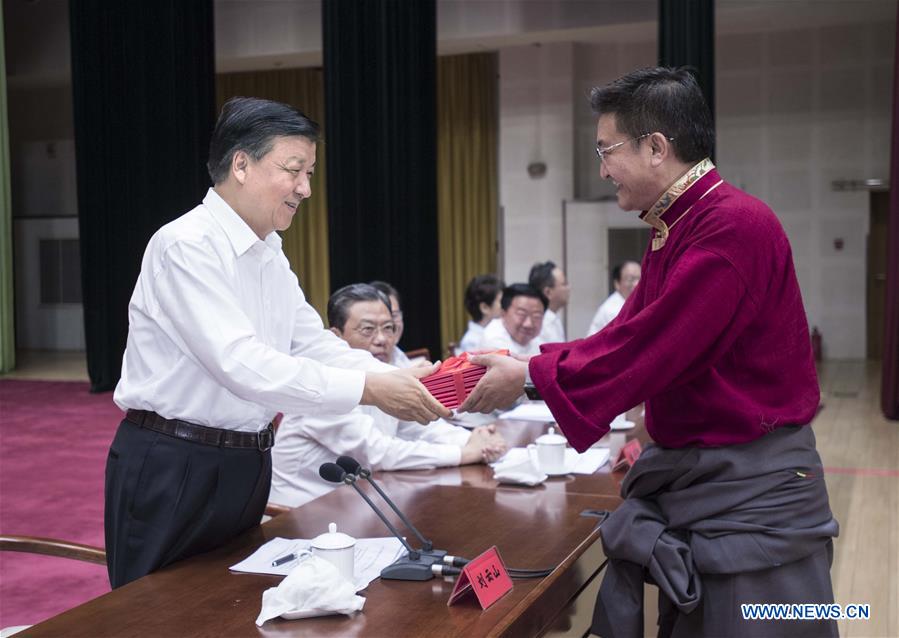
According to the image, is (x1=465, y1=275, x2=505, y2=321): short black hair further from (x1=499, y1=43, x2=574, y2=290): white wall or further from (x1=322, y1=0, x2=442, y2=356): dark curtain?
(x1=499, y1=43, x2=574, y2=290): white wall

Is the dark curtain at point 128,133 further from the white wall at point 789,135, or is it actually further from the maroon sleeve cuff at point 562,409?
the maroon sleeve cuff at point 562,409

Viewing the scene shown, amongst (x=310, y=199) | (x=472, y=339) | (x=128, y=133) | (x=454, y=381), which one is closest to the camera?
(x=454, y=381)

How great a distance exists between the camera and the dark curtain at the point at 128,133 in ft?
27.3

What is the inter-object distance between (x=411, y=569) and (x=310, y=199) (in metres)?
10.9

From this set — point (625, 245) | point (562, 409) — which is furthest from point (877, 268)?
point (562, 409)

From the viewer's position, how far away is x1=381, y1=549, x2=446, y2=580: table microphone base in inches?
66.7

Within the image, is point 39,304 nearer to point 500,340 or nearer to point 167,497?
point 500,340

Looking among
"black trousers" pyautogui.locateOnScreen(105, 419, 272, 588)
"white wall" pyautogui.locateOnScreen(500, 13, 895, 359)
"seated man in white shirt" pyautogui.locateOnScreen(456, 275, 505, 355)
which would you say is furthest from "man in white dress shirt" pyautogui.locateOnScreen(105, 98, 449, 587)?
"white wall" pyautogui.locateOnScreen(500, 13, 895, 359)

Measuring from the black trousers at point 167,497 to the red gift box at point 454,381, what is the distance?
0.41 m

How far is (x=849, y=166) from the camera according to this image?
10.4 m

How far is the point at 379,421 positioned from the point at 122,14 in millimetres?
7119

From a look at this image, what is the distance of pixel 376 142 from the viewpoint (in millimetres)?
7621

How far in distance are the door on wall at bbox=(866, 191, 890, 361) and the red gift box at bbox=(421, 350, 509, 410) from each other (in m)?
9.71

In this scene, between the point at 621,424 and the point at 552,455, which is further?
the point at 621,424
